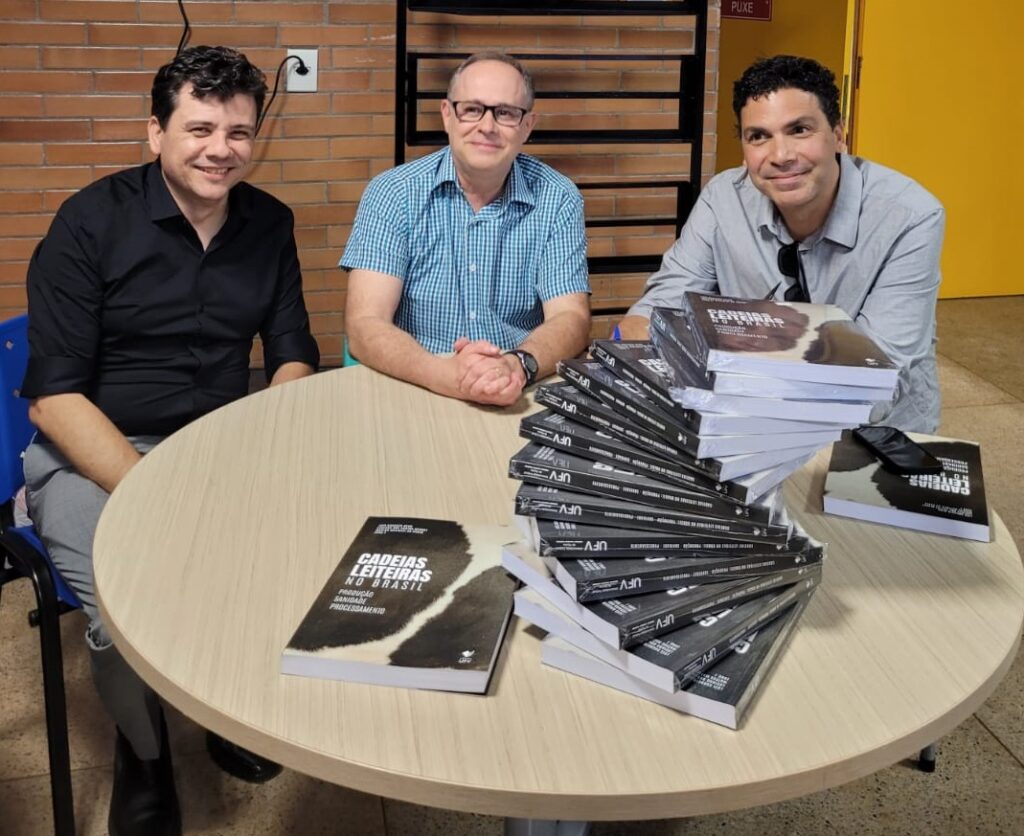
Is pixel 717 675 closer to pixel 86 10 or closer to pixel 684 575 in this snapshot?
pixel 684 575

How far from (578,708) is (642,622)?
10cm

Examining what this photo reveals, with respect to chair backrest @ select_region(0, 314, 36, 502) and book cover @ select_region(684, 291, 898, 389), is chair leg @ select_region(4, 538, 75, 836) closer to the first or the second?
chair backrest @ select_region(0, 314, 36, 502)

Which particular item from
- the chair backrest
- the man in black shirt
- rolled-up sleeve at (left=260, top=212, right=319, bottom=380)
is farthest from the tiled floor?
rolled-up sleeve at (left=260, top=212, right=319, bottom=380)

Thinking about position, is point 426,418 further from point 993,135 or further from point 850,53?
point 993,135

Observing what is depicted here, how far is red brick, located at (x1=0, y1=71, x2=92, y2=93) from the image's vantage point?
128 inches

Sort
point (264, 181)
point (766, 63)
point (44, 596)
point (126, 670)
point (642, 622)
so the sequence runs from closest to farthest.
→ point (642, 622) → point (44, 596) → point (126, 670) → point (766, 63) → point (264, 181)

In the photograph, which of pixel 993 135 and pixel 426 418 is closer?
pixel 426 418

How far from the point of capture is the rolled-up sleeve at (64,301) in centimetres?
189

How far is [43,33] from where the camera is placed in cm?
323

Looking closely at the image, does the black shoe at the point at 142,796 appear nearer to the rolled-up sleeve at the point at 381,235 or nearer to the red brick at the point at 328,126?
the rolled-up sleeve at the point at 381,235

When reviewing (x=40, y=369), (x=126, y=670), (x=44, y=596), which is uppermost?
(x=40, y=369)

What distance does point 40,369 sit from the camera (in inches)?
73.2

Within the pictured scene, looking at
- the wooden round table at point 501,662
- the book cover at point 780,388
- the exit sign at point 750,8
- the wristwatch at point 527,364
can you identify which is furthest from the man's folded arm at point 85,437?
the exit sign at point 750,8

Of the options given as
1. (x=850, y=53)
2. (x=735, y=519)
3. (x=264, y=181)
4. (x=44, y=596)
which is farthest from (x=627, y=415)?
(x=850, y=53)
